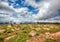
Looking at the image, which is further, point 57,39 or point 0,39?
point 0,39

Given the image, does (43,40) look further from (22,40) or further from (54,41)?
(22,40)

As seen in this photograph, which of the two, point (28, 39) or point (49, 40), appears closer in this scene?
point (49, 40)

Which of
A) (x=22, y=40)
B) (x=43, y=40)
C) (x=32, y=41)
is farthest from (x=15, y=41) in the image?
(x=43, y=40)

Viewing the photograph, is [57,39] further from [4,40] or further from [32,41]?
[4,40]

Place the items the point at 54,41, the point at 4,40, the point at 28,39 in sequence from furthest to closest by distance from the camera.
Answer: the point at 4,40 → the point at 28,39 → the point at 54,41

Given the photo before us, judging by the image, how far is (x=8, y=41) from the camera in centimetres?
1938

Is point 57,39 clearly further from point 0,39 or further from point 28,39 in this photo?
point 0,39

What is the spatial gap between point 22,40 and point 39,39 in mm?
2191

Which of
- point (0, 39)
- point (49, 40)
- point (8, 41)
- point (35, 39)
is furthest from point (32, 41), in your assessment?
point (0, 39)

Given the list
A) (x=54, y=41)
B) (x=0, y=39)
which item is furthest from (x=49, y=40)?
(x=0, y=39)

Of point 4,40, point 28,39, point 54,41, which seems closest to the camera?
point 54,41

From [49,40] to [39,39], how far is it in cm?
148

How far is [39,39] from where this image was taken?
18.5 m

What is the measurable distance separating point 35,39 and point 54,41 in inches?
98.2
